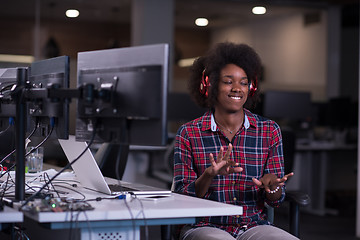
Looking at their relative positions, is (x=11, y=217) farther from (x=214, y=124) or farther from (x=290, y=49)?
(x=290, y=49)

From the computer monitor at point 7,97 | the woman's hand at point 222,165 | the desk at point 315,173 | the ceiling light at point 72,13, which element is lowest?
the desk at point 315,173

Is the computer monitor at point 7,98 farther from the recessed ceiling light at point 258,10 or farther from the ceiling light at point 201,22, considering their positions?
the recessed ceiling light at point 258,10

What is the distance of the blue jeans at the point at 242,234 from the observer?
220 cm

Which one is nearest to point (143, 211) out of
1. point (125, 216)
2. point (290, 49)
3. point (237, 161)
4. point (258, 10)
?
point (125, 216)

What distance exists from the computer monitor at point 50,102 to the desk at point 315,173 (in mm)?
4488

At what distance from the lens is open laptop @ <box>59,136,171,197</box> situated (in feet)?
7.22

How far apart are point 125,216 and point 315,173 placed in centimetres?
509

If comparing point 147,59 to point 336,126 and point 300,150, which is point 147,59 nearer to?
point 300,150

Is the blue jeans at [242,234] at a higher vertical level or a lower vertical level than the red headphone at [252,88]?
lower

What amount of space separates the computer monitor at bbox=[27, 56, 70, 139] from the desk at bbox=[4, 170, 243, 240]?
358mm

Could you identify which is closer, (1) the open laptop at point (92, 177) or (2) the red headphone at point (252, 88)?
(1) the open laptop at point (92, 177)

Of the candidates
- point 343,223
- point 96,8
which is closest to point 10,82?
point 343,223

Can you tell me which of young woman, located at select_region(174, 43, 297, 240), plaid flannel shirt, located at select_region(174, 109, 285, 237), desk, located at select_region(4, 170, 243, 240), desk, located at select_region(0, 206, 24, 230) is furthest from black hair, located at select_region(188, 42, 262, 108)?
desk, located at select_region(0, 206, 24, 230)

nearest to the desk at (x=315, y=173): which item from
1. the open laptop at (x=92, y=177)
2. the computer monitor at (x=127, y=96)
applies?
the open laptop at (x=92, y=177)
